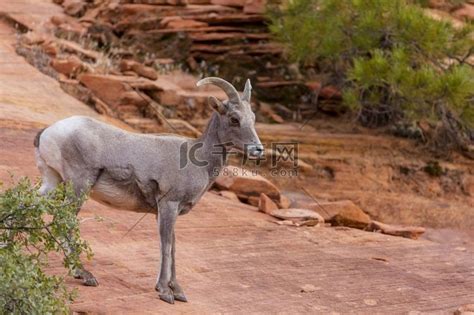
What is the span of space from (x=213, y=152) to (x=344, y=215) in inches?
215

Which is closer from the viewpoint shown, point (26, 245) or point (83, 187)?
point (26, 245)

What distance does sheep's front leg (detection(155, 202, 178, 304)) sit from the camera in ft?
25.4

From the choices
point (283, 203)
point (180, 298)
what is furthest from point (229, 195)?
point (180, 298)

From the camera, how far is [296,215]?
488 inches

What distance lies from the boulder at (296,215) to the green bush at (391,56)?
452 cm

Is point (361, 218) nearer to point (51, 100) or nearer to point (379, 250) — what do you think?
point (379, 250)

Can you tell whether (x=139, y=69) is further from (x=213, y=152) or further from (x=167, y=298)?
(x=167, y=298)

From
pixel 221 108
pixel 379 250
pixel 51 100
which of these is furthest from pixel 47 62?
pixel 221 108

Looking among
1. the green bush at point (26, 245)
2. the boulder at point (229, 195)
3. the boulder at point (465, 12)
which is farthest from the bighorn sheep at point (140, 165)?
the boulder at point (465, 12)

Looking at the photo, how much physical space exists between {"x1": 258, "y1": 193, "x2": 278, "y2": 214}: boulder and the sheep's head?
15.4 ft

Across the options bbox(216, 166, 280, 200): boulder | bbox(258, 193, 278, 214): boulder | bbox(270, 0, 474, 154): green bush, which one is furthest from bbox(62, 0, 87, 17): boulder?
bbox(258, 193, 278, 214): boulder

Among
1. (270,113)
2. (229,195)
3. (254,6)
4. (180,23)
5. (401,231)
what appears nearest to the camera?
(401,231)

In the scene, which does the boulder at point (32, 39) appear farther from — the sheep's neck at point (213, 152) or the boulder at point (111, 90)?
the sheep's neck at point (213, 152)

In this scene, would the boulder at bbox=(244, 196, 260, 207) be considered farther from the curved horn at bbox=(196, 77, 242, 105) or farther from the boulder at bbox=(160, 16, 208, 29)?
the boulder at bbox=(160, 16, 208, 29)
